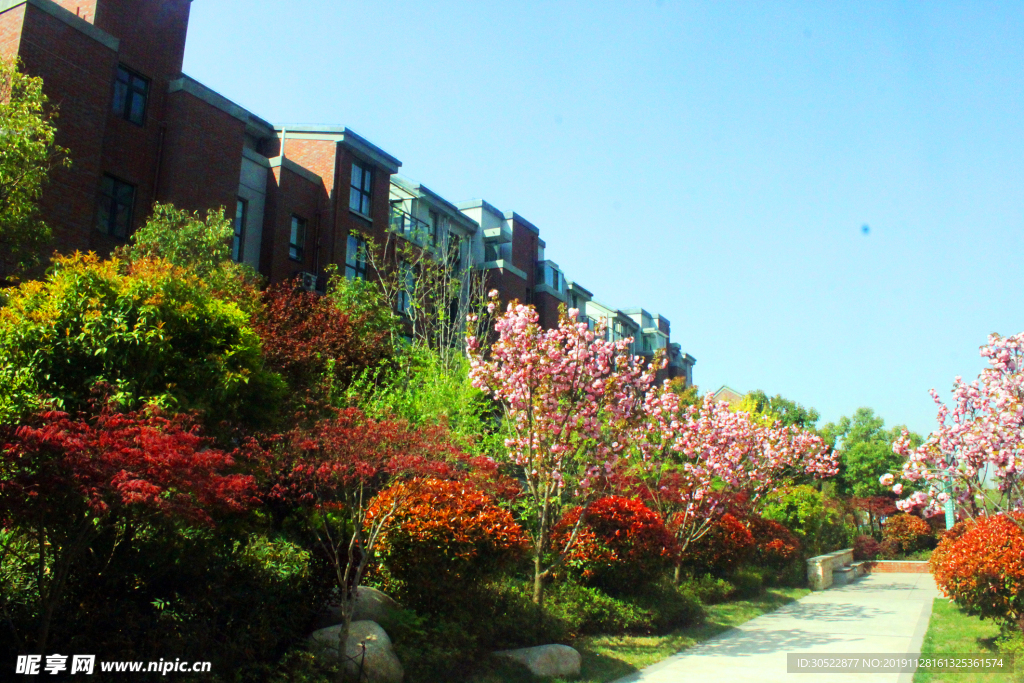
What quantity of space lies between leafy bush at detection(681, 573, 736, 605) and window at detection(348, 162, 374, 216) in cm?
1548

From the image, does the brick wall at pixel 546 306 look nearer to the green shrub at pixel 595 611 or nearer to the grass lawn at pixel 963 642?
the grass lawn at pixel 963 642

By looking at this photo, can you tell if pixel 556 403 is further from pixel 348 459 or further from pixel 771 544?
pixel 771 544

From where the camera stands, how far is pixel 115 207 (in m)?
17.2

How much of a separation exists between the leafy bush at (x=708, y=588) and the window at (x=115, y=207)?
47.8 feet

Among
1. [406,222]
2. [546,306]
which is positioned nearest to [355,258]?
[406,222]

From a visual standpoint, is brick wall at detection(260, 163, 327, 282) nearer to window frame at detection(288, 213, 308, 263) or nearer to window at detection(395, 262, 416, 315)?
window frame at detection(288, 213, 308, 263)

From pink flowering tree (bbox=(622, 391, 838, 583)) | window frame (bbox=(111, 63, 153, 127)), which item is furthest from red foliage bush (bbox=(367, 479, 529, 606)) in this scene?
window frame (bbox=(111, 63, 153, 127))

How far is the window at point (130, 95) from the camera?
17.8 meters

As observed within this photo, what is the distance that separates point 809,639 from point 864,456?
103ft

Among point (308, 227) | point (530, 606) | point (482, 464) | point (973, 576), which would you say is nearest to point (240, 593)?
point (482, 464)

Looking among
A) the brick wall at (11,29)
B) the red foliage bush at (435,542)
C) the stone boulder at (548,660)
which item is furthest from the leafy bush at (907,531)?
the brick wall at (11,29)

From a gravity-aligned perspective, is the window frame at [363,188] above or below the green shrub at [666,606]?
above

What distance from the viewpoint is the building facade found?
608 inches

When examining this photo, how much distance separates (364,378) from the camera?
14.9m
